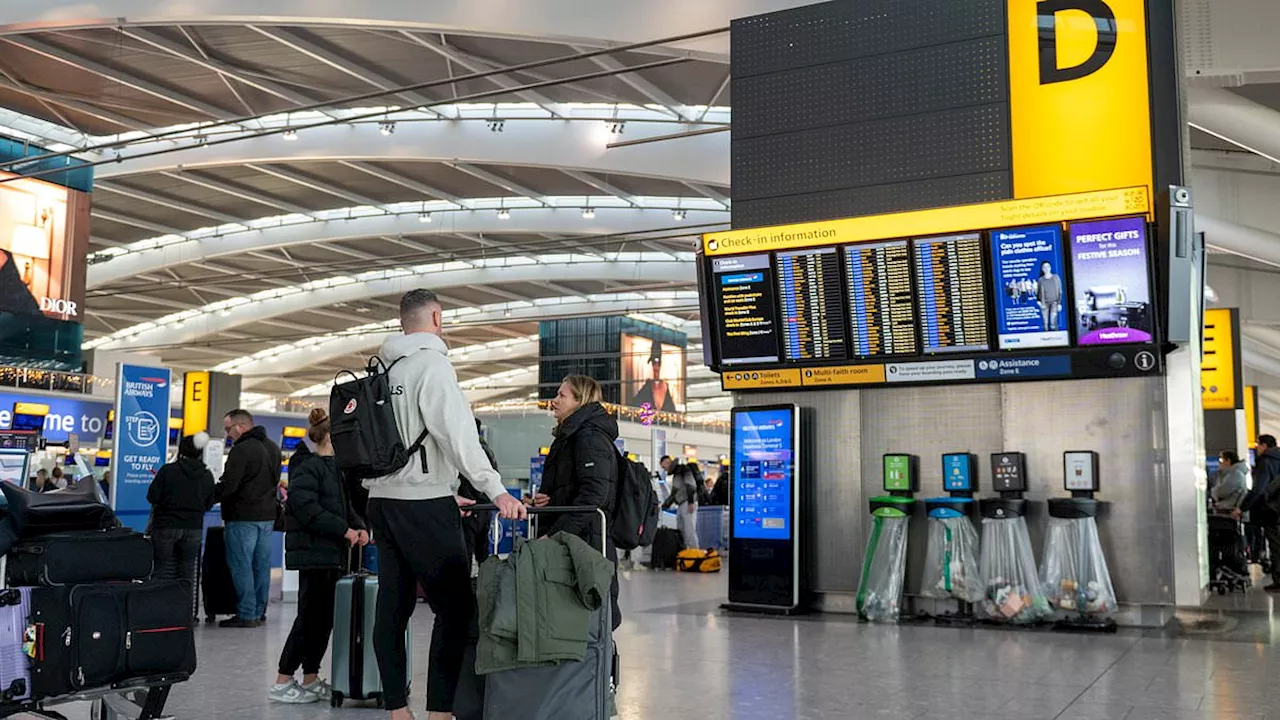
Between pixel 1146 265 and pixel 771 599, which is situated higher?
pixel 1146 265

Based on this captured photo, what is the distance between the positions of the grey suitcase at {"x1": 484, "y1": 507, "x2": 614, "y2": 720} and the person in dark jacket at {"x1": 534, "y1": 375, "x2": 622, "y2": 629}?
1.03 meters

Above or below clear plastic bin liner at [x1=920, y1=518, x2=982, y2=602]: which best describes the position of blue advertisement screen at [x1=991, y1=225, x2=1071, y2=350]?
above

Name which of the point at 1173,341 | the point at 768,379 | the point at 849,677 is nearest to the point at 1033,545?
the point at 1173,341

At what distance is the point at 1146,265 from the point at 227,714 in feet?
20.5

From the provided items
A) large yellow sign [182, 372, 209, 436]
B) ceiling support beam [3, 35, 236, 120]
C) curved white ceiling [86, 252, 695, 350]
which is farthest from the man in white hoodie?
curved white ceiling [86, 252, 695, 350]

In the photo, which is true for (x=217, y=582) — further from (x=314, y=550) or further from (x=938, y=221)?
(x=938, y=221)

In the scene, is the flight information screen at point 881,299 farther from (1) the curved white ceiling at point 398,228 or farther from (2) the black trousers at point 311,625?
(1) the curved white ceiling at point 398,228

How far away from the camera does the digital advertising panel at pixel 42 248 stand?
2011 cm

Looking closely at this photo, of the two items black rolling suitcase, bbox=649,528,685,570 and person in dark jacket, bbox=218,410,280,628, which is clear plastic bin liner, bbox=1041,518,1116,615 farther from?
black rolling suitcase, bbox=649,528,685,570

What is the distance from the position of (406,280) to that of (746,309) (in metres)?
24.9

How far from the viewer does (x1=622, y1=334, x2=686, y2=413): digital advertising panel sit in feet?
135

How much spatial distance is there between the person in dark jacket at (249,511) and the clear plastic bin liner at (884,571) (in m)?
4.52

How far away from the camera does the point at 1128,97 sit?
324 inches

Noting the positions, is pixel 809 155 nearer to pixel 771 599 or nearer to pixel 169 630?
pixel 771 599
